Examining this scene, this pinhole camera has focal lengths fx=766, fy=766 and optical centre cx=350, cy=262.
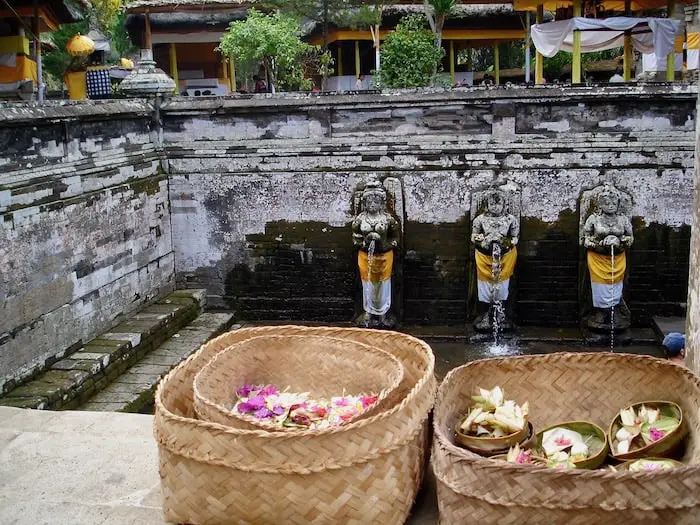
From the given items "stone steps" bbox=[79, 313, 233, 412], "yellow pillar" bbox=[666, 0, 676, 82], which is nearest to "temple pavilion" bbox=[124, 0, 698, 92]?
"yellow pillar" bbox=[666, 0, 676, 82]

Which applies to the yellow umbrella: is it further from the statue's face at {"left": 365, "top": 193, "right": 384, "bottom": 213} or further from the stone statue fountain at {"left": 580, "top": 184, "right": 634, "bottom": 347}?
the stone statue fountain at {"left": 580, "top": 184, "right": 634, "bottom": 347}

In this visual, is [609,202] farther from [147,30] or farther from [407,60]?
[147,30]

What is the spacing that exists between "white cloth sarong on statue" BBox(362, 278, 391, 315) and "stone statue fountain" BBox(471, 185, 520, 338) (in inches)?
43.6

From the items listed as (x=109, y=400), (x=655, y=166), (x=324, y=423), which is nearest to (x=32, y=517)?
(x=324, y=423)

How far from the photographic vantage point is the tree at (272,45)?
46.1 feet

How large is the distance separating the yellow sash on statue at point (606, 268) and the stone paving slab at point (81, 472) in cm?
668

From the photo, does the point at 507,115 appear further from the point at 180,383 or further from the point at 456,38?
the point at 456,38

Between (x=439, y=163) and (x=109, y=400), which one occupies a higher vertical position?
(x=439, y=163)

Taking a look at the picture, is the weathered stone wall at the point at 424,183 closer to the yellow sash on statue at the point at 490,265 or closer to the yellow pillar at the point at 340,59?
the yellow sash on statue at the point at 490,265

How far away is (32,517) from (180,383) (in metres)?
0.70

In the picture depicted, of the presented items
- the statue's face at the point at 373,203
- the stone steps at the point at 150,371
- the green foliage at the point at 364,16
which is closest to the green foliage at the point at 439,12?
the green foliage at the point at 364,16

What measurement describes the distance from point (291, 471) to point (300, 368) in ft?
3.39

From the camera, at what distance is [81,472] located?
3102mm

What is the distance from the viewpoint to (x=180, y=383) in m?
2.89
